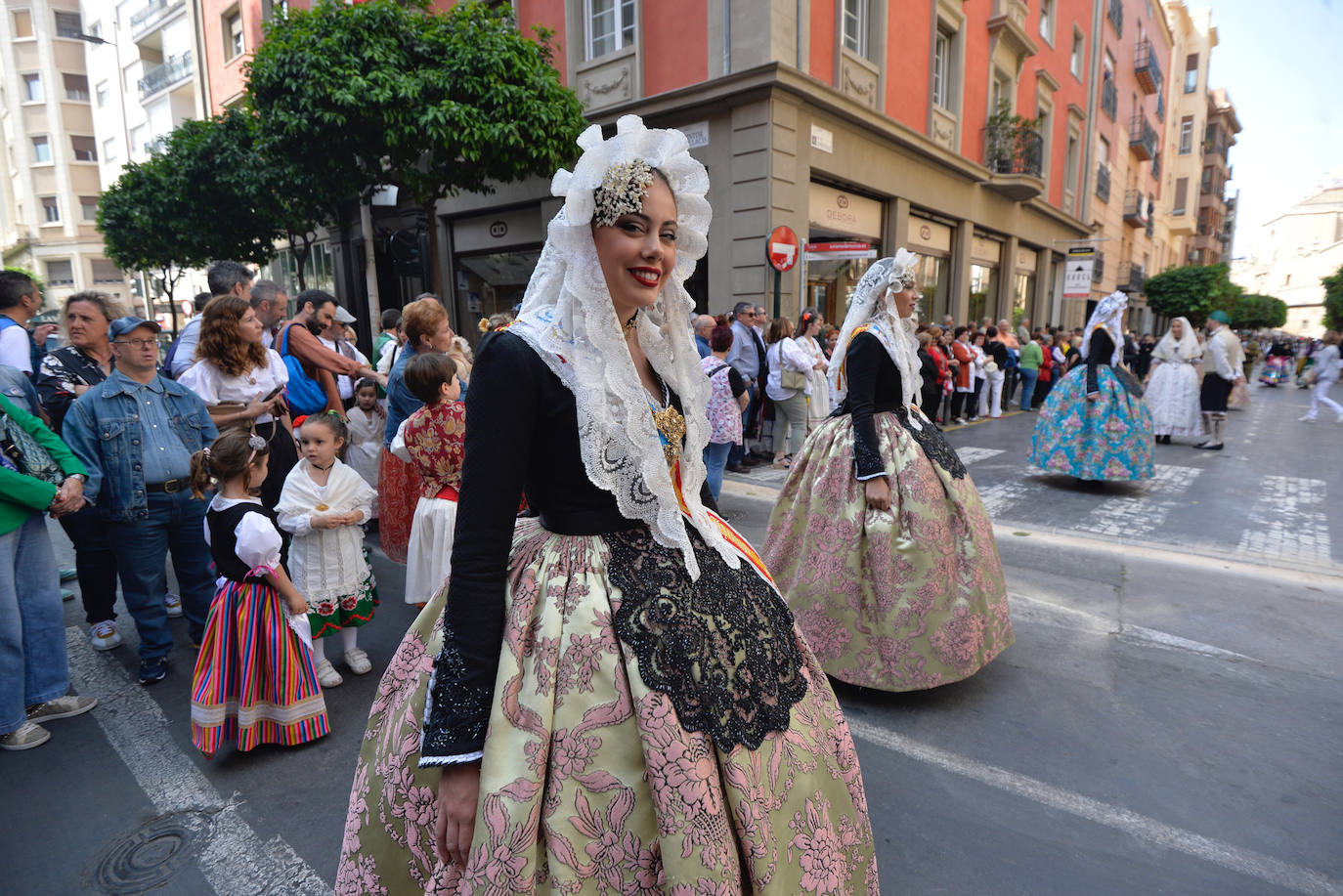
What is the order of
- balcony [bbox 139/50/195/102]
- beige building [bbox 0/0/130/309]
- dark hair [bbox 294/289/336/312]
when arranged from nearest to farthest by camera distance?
dark hair [bbox 294/289/336/312]
balcony [bbox 139/50/195/102]
beige building [bbox 0/0/130/309]

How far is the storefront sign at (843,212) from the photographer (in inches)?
507

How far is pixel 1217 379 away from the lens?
33.2ft

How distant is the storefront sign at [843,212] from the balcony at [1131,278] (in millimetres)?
23234

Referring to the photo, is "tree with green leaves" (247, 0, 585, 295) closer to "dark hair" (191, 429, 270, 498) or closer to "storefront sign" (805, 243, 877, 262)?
"storefront sign" (805, 243, 877, 262)

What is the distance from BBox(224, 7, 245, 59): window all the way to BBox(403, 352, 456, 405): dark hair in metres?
26.1

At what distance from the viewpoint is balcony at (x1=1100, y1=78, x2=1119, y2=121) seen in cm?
2572

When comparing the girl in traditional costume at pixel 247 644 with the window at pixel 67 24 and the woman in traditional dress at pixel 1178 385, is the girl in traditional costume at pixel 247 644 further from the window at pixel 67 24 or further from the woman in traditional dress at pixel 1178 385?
the window at pixel 67 24

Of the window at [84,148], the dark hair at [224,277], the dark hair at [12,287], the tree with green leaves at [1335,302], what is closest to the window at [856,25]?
Answer: the dark hair at [224,277]

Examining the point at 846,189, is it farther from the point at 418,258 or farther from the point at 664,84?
the point at 418,258

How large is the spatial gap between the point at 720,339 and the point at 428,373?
407 centimetres

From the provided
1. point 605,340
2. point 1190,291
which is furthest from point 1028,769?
point 1190,291

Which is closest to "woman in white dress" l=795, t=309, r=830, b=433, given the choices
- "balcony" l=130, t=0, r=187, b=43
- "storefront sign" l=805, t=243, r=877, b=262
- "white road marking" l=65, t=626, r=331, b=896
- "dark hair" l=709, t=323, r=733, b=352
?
"dark hair" l=709, t=323, r=733, b=352

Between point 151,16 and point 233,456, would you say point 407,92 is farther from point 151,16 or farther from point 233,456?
point 151,16

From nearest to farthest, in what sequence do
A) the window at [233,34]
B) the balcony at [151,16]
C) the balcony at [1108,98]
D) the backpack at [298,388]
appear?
the backpack at [298,388] → the window at [233,34] → the balcony at [1108,98] → the balcony at [151,16]
